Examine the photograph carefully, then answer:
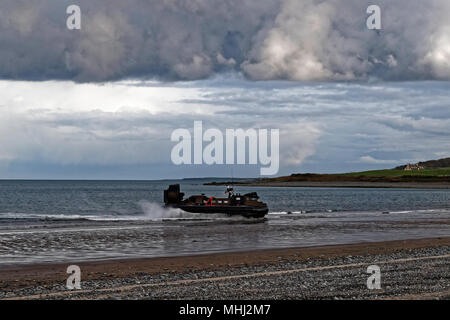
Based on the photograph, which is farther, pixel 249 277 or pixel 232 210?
pixel 232 210

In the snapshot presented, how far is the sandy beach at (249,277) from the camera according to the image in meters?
13.9

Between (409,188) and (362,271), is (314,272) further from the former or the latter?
(409,188)

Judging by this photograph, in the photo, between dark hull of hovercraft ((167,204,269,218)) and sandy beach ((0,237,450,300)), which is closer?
sandy beach ((0,237,450,300))

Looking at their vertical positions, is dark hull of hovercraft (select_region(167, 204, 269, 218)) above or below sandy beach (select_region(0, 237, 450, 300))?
above

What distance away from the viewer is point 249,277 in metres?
16.8

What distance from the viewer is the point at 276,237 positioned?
1312 inches

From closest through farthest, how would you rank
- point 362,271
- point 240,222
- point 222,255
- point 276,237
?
point 362,271 < point 222,255 < point 276,237 < point 240,222

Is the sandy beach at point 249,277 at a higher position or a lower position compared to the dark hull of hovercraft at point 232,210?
lower

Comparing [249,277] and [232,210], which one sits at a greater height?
[232,210]

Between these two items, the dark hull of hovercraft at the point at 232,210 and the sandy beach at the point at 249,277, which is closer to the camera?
the sandy beach at the point at 249,277

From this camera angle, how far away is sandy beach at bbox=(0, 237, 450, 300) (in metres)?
13.9
